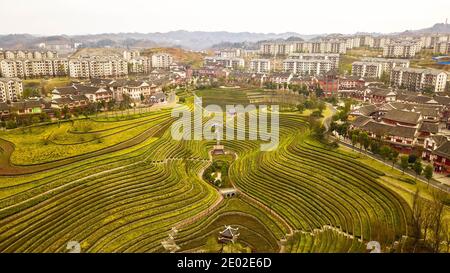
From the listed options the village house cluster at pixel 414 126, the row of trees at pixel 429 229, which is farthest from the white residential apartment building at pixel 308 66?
the row of trees at pixel 429 229

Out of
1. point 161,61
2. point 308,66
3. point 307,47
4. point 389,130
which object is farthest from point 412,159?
point 307,47

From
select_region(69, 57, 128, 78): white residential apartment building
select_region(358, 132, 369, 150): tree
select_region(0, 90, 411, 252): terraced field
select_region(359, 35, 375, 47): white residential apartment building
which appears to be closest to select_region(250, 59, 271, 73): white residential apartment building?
select_region(69, 57, 128, 78): white residential apartment building

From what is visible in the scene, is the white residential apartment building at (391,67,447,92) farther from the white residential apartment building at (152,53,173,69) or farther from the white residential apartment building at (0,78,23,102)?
the white residential apartment building at (0,78,23,102)

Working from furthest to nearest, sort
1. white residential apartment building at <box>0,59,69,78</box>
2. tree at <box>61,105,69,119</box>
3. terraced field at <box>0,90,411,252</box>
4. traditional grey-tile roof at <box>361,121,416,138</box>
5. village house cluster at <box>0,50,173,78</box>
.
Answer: village house cluster at <box>0,50,173,78</box> < white residential apartment building at <box>0,59,69,78</box> < tree at <box>61,105,69,119</box> < traditional grey-tile roof at <box>361,121,416,138</box> < terraced field at <box>0,90,411,252</box>

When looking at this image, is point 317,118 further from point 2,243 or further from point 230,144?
point 2,243

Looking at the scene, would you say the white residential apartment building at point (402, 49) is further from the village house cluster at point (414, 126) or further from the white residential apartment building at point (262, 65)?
the village house cluster at point (414, 126)
